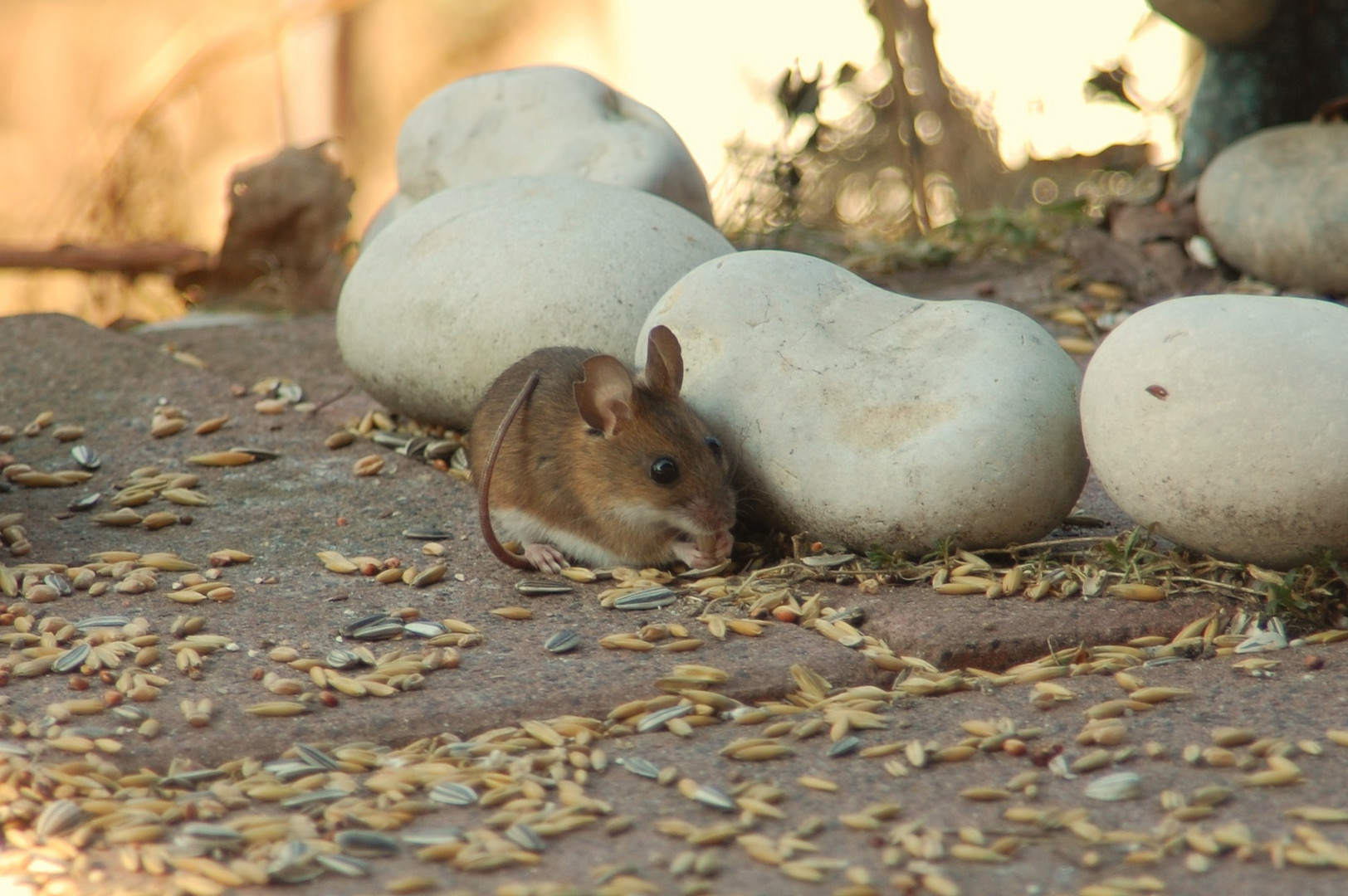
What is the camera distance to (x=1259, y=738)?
8.87ft

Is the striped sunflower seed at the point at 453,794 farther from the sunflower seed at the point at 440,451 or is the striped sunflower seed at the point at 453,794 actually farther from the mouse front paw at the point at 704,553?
the sunflower seed at the point at 440,451

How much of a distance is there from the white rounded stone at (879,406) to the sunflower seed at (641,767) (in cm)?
121

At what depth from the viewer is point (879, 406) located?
374cm

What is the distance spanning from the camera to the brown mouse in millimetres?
3727

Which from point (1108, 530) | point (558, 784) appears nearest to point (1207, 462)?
point (1108, 530)

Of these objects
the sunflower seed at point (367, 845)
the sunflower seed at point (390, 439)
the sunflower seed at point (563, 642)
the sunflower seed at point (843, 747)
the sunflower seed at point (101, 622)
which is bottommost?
the sunflower seed at point (101, 622)

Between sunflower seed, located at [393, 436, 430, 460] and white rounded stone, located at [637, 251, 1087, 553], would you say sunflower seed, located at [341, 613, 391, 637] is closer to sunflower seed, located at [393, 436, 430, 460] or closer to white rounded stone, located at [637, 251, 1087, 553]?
white rounded stone, located at [637, 251, 1087, 553]

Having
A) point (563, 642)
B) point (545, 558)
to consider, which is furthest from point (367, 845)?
point (545, 558)

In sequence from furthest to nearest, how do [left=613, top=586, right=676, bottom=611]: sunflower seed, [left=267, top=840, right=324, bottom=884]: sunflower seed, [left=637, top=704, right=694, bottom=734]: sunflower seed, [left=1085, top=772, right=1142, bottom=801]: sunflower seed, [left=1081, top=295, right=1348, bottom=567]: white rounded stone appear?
[left=613, top=586, right=676, bottom=611]: sunflower seed < [left=1081, top=295, right=1348, bottom=567]: white rounded stone < [left=637, top=704, right=694, bottom=734]: sunflower seed < [left=1085, top=772, right=1142, bottom=801]: sunflower seed < [left=267, top=840, right=324, bottom=884]: sunflower seed

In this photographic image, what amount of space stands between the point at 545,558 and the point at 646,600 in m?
0.43

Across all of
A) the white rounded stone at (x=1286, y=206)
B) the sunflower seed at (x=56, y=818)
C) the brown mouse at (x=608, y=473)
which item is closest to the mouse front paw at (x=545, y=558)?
the brown mouse at (x=608, y=473)

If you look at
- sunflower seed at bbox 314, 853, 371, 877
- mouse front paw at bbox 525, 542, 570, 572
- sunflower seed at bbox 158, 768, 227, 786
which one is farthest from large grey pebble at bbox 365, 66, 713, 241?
sunflower seed at bbox 314, 853, 371, 877

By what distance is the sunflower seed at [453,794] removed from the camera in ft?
8.41

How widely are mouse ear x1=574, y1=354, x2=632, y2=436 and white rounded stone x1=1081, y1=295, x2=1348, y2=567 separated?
125cm
